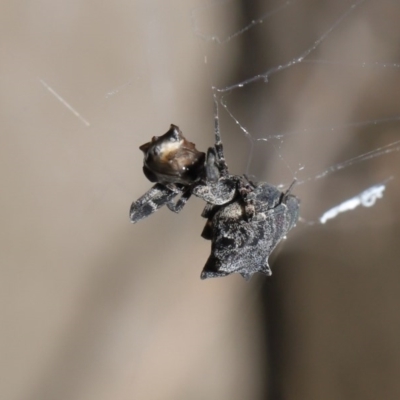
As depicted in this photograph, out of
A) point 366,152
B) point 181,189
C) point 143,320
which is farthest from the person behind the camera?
point 143,320

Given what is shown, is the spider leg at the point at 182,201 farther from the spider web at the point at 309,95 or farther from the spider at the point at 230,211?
the spider web at the point at 309,95

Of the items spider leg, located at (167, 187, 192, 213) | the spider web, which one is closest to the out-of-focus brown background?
the spider web

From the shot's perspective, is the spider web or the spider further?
the spider web

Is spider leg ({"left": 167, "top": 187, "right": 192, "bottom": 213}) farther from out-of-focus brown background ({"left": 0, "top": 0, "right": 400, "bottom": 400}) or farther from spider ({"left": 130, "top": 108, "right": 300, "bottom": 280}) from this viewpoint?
out-of-focus brown background ({"left": 0, "top": 0, "right": 400, "bottom": 400})

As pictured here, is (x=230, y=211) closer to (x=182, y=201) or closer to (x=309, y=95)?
(x=182, y=201)

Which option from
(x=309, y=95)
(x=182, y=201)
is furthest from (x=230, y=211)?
(x=309, y=95)

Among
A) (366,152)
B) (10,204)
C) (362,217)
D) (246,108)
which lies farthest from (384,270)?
(10,204)

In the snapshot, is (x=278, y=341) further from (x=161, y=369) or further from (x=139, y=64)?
(x=139, y=64)
